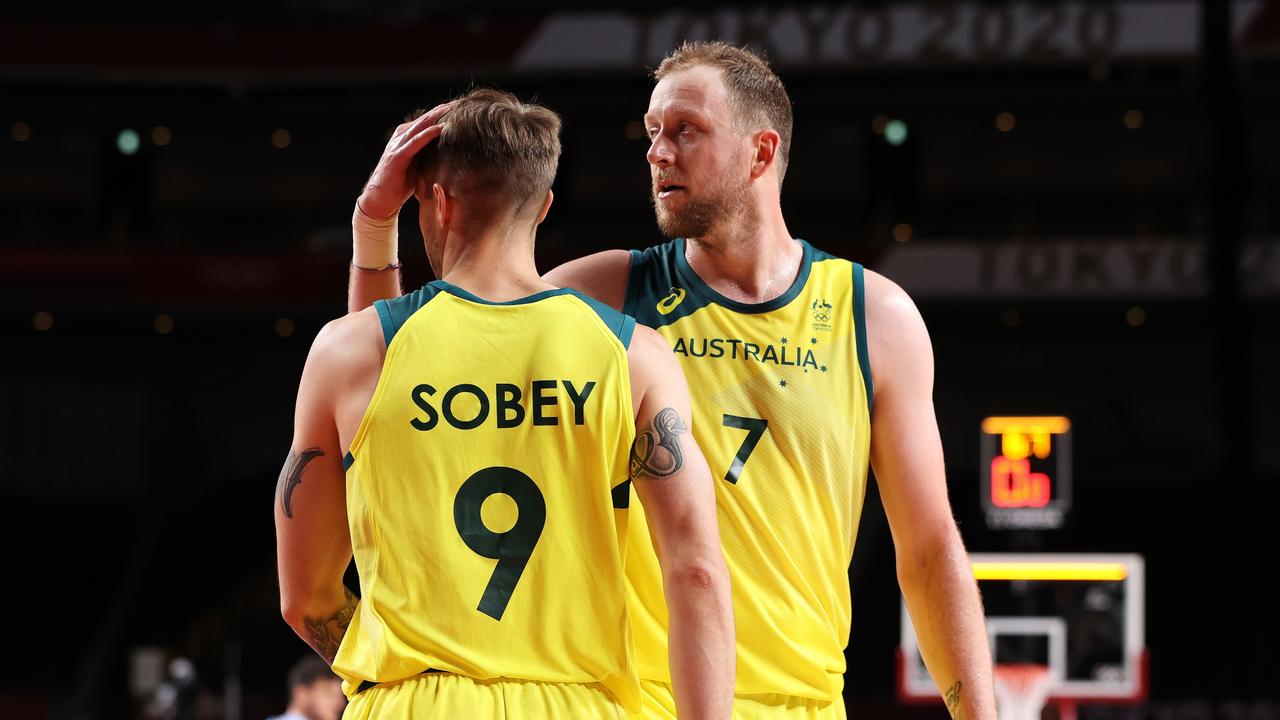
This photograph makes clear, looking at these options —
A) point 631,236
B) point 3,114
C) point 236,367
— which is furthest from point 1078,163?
point 3,114

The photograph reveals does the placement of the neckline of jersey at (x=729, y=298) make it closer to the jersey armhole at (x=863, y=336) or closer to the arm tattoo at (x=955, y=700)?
the jersey armhole at (x=863, y=336)

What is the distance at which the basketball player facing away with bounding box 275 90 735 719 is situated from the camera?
8.14 feet

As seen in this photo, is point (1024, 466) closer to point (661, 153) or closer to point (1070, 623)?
point (1070, 623)

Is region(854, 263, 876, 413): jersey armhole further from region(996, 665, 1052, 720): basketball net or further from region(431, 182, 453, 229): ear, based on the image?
region(996, 665, 1052, 720): basketball net

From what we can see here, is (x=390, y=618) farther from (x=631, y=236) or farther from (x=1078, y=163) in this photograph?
(x=1078, y=163)

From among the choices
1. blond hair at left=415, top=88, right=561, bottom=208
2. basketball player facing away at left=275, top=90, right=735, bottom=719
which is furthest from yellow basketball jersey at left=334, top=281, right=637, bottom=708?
blond hair at left=415, top=88, right=561, bottom=208

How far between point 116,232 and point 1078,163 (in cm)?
1254

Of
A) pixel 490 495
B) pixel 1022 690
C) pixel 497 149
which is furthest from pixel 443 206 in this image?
pixel 1022 690

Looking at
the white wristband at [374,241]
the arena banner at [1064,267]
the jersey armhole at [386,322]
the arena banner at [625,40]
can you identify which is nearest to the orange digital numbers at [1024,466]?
the arena banner at [1064,267]

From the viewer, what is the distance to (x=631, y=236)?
745 inches

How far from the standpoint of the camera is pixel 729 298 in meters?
3.26

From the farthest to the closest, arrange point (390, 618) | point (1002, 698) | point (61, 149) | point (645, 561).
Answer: point (61, 149), point (1002, 698), point (645, 561), point (390, 618)

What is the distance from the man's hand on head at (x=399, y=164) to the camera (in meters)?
2.70

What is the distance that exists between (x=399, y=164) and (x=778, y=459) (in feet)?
3.17
